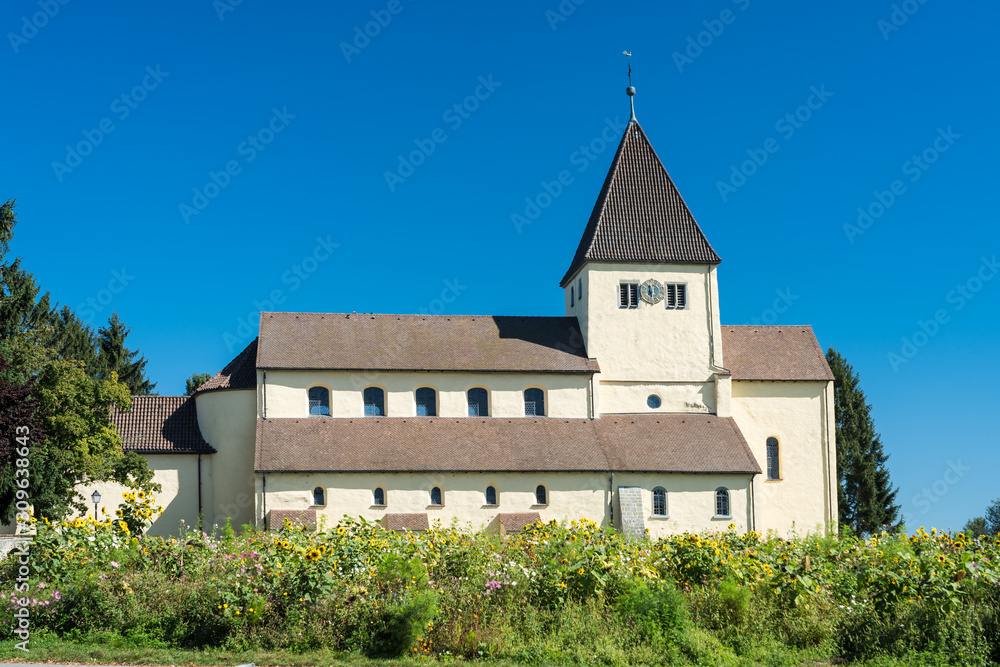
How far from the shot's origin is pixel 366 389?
3691 cm

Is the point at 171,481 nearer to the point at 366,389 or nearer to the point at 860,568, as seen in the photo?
the point at 366,389

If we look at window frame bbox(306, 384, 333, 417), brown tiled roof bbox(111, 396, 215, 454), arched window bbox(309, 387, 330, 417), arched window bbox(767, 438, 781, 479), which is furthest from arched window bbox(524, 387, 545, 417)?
brown tiled roof bbox(111, 396, 215, 454)

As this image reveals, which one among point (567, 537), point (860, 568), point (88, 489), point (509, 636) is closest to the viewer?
point (509, 636)

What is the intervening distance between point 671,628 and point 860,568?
3.56m

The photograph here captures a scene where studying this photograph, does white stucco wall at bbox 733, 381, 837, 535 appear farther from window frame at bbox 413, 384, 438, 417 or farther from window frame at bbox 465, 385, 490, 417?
window frame at bbox 413, 384, 438, 417

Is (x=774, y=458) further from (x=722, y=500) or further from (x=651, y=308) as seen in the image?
(x=651, y=308)

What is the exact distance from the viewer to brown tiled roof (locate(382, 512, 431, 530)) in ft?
Result: 109

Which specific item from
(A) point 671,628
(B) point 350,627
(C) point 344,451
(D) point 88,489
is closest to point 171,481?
(D) point 88,489

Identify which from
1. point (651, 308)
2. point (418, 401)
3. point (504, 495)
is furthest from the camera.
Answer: point (651, 308)

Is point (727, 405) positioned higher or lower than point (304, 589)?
higher

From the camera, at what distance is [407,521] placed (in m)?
33.5

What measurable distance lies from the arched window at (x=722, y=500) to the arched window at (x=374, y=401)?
44.3 ft

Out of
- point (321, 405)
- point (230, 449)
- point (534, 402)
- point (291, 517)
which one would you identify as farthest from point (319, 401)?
point (534, 402)

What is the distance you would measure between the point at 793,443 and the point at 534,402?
436 inches
